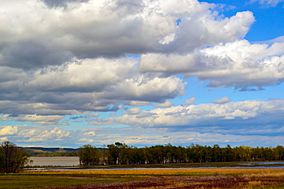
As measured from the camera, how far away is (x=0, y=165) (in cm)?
15138

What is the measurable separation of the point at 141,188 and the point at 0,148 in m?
109

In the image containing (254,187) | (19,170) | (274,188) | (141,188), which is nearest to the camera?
(274,188)

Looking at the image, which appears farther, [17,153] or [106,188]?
[17,153]

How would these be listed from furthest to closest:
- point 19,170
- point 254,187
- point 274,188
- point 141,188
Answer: point 19,170, point 141,188, point 254,187, point 274,188

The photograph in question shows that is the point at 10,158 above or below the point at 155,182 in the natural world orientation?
above

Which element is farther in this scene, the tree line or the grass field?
the tree line

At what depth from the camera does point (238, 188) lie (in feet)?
171

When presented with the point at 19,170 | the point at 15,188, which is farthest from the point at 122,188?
the point at 19,170

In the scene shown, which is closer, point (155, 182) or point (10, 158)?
point (155, 182)

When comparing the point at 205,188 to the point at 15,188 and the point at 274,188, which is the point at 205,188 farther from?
the point at 15,188

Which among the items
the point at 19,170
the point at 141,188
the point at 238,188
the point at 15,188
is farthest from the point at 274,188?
the point at 19,170

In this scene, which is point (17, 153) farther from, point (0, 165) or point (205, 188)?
point (205, 188)

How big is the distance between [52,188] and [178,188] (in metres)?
16.3

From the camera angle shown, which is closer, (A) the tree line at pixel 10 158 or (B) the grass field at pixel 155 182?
(B) the grass field at pixel 155 182
